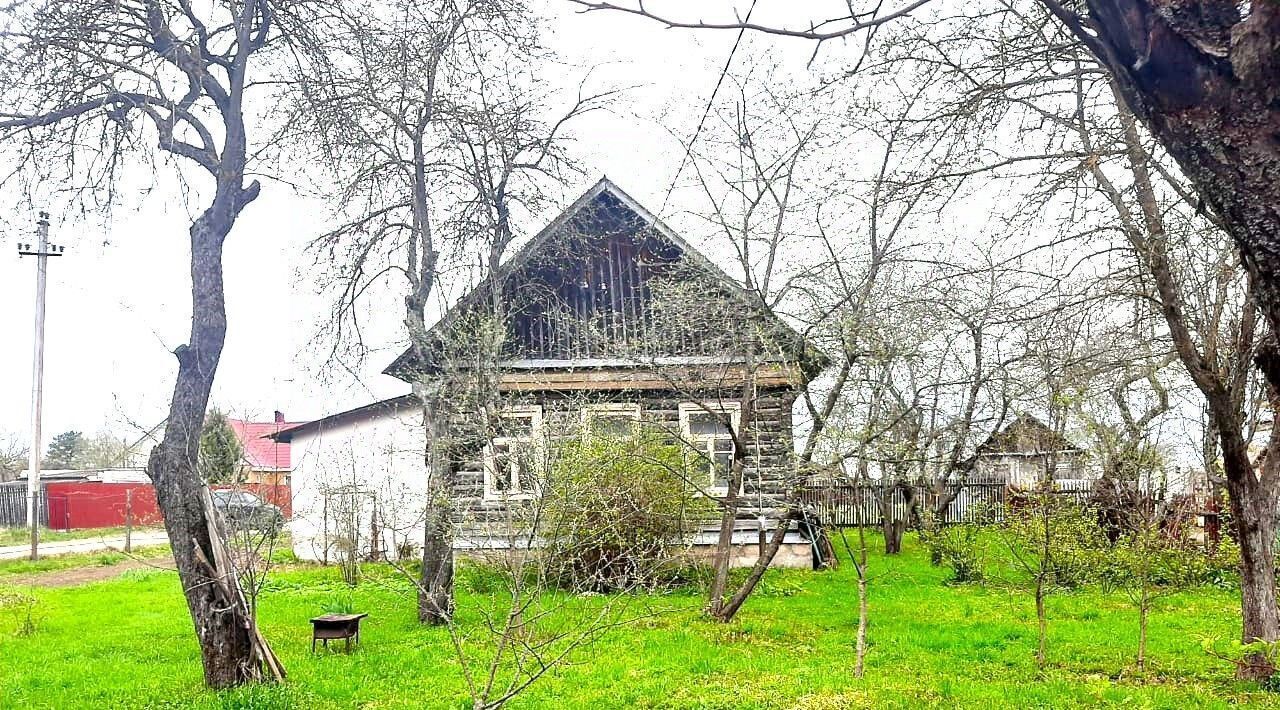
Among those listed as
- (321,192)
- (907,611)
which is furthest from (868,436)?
(321,192)

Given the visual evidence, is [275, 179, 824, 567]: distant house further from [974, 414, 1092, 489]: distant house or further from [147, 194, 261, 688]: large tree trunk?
[974, 414, 1092, 489]: distant house

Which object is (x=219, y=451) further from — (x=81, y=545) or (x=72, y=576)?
(x=81, y=545)

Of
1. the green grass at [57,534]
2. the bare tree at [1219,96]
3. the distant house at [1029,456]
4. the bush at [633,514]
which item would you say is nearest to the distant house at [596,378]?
the bush at [633,514]

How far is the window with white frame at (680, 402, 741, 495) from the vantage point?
13055 millimetres

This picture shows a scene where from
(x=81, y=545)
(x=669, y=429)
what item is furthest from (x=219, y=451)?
(x=81, y=545)

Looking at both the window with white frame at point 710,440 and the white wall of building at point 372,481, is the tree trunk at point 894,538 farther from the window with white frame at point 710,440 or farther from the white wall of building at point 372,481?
the white wall of building at point 372,481

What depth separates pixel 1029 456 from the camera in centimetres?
1562

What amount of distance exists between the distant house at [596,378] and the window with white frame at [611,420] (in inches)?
1.2

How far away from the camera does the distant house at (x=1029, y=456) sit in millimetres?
11906

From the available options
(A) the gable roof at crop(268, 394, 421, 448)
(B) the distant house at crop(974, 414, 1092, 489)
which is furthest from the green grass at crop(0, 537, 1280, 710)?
(A) the gable roof at crop(268, 394, 421, 448)

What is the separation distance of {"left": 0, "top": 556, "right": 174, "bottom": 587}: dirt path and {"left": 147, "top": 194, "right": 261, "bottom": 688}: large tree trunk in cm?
879

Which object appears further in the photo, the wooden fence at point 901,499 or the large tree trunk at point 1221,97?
the wooden fence at point 901,499

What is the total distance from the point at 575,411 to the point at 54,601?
27.1ft

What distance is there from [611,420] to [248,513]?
537 centimetres
